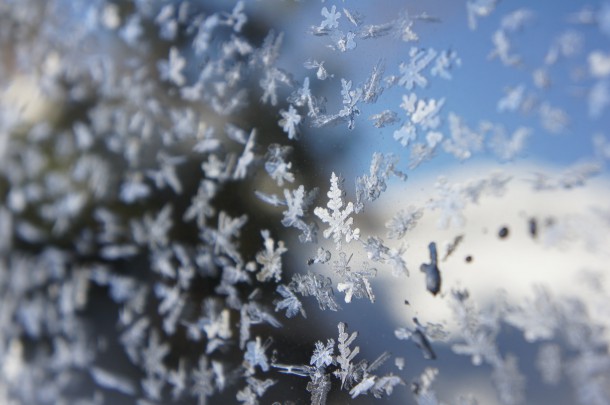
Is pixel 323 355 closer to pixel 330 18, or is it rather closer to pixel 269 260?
pixel 269 260

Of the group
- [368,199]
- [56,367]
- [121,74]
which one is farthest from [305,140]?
[56,367]

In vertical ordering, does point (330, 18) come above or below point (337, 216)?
above

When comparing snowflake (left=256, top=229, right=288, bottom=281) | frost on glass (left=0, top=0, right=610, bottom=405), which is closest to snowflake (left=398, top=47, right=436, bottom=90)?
frost on glass (left=0, top=0, right=610, bottom=405)

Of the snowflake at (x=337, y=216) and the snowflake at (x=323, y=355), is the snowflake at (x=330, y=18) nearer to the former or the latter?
the snowflake at (x=337, y=216)

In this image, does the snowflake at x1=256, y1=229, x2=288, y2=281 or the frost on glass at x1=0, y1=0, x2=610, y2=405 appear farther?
the snowflake at x1=256, y1=229, x2=288, y2=281

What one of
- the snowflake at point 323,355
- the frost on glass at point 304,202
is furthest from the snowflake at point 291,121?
the snowflake at point 323,355

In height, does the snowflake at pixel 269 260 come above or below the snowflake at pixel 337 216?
below

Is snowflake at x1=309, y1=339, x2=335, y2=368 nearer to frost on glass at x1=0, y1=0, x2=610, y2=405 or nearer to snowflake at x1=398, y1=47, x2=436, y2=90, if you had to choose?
frost on glass at x1=0, y1=0, x2=610, y2=405

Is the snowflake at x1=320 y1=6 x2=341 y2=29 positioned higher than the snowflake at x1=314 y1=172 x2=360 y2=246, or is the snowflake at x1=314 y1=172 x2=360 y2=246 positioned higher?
the snowflake at x1=320 y1=6 x2=341 y2=29

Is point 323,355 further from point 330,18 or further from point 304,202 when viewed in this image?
point 330,18

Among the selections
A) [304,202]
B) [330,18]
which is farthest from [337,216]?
[330,18]
